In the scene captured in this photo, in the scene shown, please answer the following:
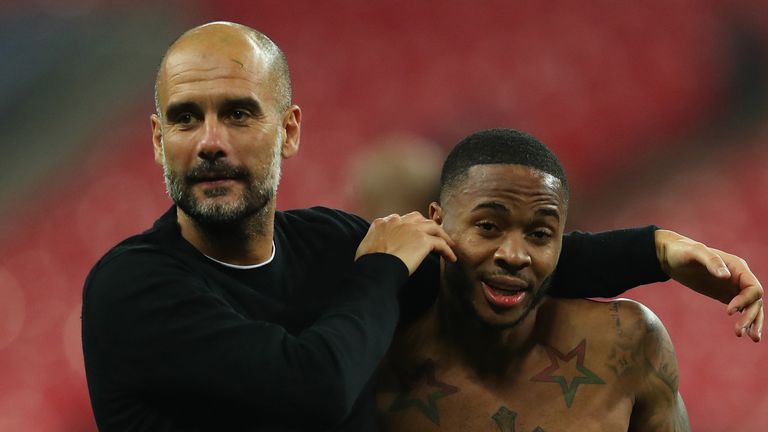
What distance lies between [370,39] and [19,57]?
1.13 meters

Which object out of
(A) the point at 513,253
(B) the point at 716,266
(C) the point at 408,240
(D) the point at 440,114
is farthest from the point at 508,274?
(D) the point at 440,114

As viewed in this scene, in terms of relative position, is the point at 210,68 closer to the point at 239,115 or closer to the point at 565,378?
the point at 239,115

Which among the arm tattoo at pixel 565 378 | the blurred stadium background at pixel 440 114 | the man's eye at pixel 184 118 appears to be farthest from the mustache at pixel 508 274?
the blurred stadium background at pixel 440 114

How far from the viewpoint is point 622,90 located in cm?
387

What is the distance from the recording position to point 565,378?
1688 mm

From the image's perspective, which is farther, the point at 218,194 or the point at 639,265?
the point at 639,265

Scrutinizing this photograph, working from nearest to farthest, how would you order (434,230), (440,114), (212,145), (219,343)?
(219,343) < (212,145) < (434,230) < (440,114)

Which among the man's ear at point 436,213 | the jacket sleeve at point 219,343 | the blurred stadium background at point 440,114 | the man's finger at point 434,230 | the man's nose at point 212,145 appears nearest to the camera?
the jacket sleeve at point 219,343

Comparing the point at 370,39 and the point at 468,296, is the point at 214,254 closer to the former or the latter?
the point at 468,296

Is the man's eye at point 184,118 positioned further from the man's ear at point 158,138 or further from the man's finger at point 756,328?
the man's finger at point 756,328

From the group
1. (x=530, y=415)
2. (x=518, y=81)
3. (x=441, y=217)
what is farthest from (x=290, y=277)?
(x=518, y=81)

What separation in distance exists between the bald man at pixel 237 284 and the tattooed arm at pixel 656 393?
13cm

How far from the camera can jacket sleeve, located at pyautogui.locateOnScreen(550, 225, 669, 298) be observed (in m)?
1.67

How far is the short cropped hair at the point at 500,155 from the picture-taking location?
62.1 inches
